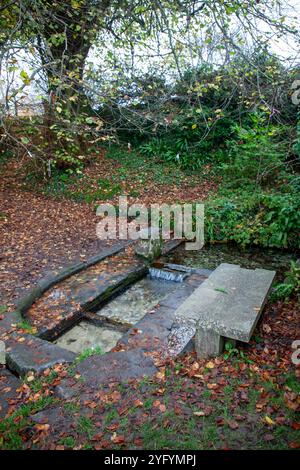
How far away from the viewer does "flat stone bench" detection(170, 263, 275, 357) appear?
124 inches

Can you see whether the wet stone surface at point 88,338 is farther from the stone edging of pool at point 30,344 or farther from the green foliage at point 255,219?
the green foliage at point 255,219

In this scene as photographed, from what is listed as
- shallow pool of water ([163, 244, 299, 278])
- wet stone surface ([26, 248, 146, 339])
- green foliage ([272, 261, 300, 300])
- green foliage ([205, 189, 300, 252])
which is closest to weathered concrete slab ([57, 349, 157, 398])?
wet stone surface ([26, 248, 146, 339])

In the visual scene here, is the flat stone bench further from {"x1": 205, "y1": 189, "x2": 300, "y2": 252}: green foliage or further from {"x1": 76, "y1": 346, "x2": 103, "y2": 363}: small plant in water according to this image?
{"x1": 205, "y1": 189, "x2": 300, "y2": 252}: green foliage

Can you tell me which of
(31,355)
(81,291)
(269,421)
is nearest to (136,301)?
(81,291)

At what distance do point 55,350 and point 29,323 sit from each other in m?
0.88

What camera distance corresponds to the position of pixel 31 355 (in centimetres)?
353

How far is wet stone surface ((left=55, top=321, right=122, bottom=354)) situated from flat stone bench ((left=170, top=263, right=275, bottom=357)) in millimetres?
963

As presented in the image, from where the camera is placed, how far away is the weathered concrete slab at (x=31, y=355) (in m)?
3.37

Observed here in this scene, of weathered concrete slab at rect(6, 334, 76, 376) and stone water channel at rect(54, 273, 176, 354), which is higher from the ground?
weathered concrete slab at rect(6, 334, 76, 376)

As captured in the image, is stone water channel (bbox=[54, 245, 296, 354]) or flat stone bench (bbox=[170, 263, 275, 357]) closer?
flat stone bench (bbox=[170, 263, 275, 357])

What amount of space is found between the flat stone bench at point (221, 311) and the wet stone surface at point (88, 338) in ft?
3.16

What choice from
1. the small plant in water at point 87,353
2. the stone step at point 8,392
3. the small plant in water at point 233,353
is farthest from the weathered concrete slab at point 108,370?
the small plant in water at point 233,353

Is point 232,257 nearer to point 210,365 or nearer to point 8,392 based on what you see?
point 210,365
